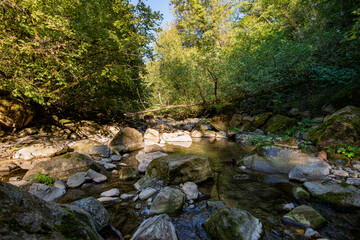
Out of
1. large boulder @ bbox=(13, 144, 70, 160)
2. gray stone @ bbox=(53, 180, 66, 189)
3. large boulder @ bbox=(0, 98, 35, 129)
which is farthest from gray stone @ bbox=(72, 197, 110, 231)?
large boulder @ bbox=(0, 98, 35, 129)

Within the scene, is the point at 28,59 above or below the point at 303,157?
above

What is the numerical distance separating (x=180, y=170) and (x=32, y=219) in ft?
11.9

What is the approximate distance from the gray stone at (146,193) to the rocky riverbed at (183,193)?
0.03 meters

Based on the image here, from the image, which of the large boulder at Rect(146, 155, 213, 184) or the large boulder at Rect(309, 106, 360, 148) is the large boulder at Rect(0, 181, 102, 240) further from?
the large boulder at Rect(309, 106, 360, 148)

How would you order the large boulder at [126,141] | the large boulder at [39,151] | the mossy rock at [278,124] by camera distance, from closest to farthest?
the large boulder at [39,151] < the large boulder at [126,141] < the mossy rock at [278,124]

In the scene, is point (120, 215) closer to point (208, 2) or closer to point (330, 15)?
point (330, 15)

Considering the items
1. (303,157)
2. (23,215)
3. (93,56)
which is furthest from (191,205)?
(93,56)

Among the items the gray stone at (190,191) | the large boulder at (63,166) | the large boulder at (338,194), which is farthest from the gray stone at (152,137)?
the large boulder at (338,194)

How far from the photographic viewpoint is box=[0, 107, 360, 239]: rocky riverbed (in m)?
2.34

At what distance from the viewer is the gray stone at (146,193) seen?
154 inches

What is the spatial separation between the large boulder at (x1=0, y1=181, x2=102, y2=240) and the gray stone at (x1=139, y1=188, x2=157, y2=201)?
2052 mm

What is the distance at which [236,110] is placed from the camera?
53.5 feet

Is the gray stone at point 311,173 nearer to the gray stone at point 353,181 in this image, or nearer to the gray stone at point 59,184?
the gray stone at point 353,181

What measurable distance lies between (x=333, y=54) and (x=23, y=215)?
13.2 metres
